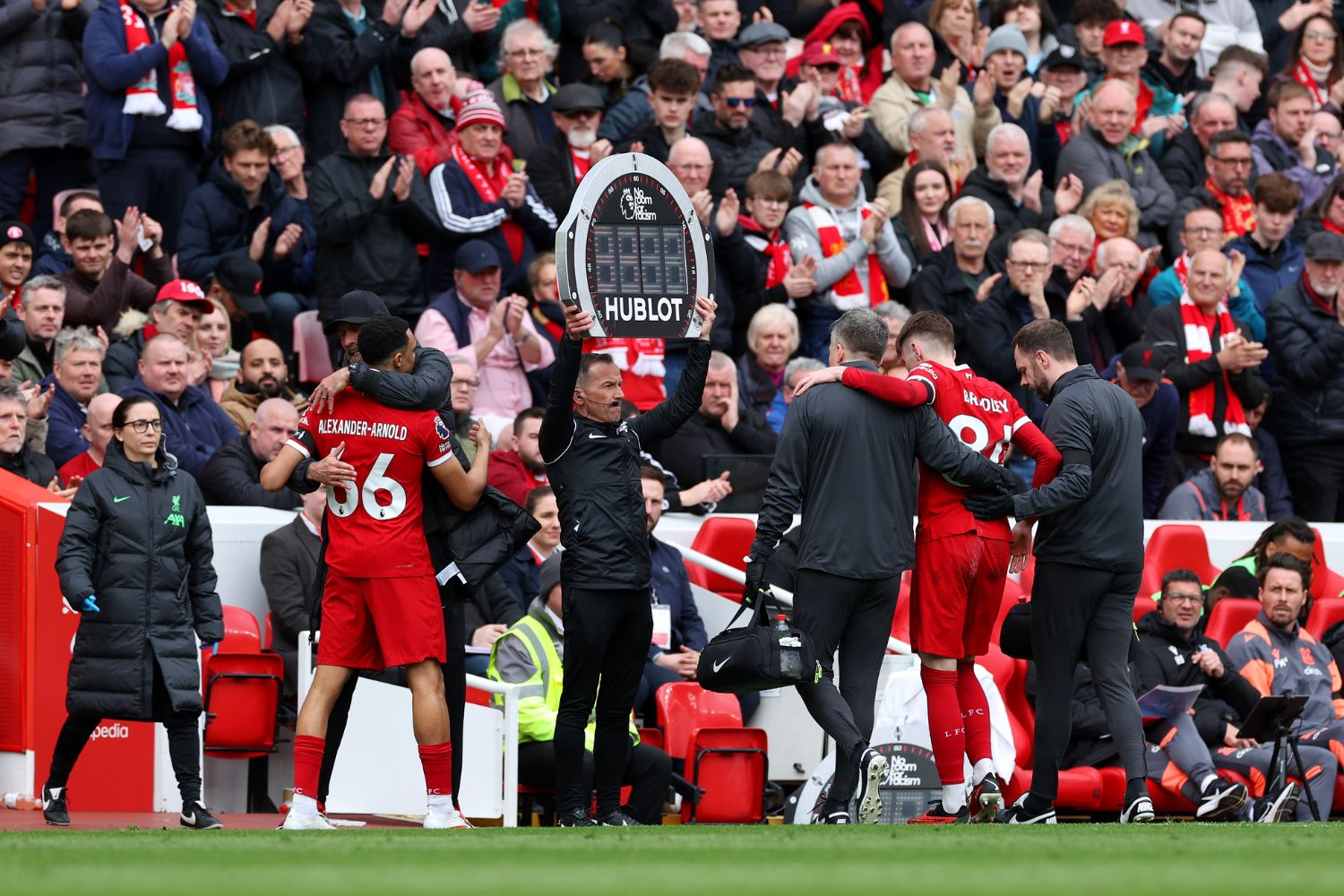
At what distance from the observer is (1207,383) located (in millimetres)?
14453

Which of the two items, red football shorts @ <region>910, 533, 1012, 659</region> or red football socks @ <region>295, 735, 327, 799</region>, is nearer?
red football socks @ <region>295, 735, 327, 799</region>

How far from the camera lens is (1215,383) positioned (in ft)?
47.7

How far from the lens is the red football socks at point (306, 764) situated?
29.0 ft

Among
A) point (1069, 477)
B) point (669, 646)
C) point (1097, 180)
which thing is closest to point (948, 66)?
point (1097, 180)

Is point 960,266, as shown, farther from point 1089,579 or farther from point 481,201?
point 1089,579

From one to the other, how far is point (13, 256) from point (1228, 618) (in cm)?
704

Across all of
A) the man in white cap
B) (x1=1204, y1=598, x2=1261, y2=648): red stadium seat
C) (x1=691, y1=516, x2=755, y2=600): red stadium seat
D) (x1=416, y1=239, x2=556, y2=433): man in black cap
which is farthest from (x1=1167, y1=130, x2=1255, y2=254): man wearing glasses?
(x1=416, y1=239, x2=556, y2=433): man in black cap

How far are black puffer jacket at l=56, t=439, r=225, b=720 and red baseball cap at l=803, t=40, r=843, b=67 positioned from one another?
7847 millimetres

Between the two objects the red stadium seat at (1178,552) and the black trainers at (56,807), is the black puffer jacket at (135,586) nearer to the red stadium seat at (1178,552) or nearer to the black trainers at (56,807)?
the black trainers at (56,807)

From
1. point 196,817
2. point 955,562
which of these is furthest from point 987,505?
Answer: point 196,817

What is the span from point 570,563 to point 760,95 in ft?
24.0

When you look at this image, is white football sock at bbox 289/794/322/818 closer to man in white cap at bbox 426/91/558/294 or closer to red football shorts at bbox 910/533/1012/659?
red football shorts at bbox 910/533/1012/659

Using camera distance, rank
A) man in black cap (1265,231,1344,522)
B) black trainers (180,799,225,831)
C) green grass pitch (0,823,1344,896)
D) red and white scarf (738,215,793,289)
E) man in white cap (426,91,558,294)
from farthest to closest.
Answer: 1. man in black cap (1265,231,1344,522)
2. red and white scarf (738,215,793,289)
3. man in white cap (426,91,558,294)
4. black trainers (180,799,225,831)
5. green grass pitch (0,823,1344,896)

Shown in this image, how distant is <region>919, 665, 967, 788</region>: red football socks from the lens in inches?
354
